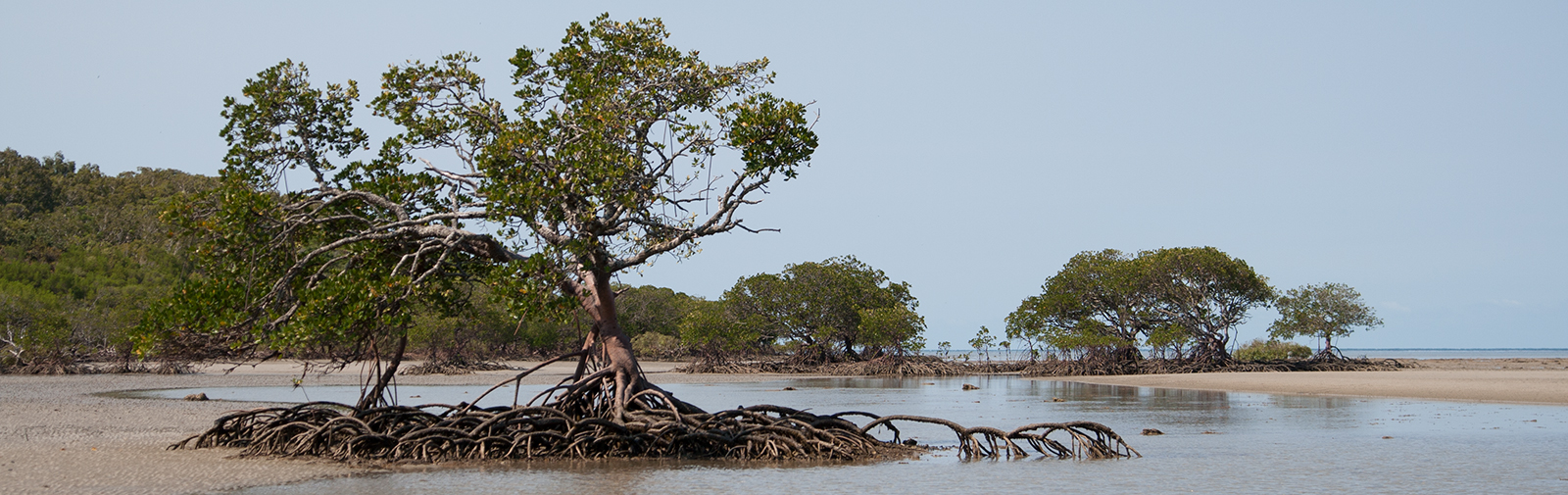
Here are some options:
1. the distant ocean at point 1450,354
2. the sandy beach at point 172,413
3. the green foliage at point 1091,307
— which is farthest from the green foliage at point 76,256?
the distant ocean at point 1450,354

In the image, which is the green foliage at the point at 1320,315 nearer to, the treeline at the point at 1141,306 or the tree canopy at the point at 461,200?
the treeline at the point at 1141,306

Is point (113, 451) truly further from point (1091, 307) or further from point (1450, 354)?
point (1450, 354)

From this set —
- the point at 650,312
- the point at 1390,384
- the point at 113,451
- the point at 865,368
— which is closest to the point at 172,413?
the point at 113,451

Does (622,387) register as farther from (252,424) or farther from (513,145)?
(252,424)

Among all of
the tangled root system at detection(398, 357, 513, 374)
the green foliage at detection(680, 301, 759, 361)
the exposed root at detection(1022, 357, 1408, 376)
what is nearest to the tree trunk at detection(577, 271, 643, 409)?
the tangled root system at detection(398, 357, 513, 374)

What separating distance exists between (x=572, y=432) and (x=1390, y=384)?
24.7 meters

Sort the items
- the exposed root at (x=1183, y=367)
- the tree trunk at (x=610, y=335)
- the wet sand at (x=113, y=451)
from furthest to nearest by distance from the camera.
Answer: the exposed root at (x=1183, y=367) < the tree trunk at (x=610, y=335) < the wet sand at (x=113, y=451)

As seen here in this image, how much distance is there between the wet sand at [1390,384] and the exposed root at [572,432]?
16498 millimetres

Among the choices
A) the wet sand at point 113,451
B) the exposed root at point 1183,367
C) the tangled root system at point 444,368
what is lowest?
the wet sand at point 113,451

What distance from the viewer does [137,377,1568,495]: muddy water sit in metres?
10.3

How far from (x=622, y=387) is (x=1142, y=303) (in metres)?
31.1

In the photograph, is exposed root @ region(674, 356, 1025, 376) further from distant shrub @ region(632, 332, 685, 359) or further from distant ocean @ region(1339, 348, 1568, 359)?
distant ocean @ region(1339, 348, 1568, 359)

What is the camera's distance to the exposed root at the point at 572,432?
11766 mm

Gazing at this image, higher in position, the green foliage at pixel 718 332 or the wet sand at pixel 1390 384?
the green foliage at pixel 718 332
